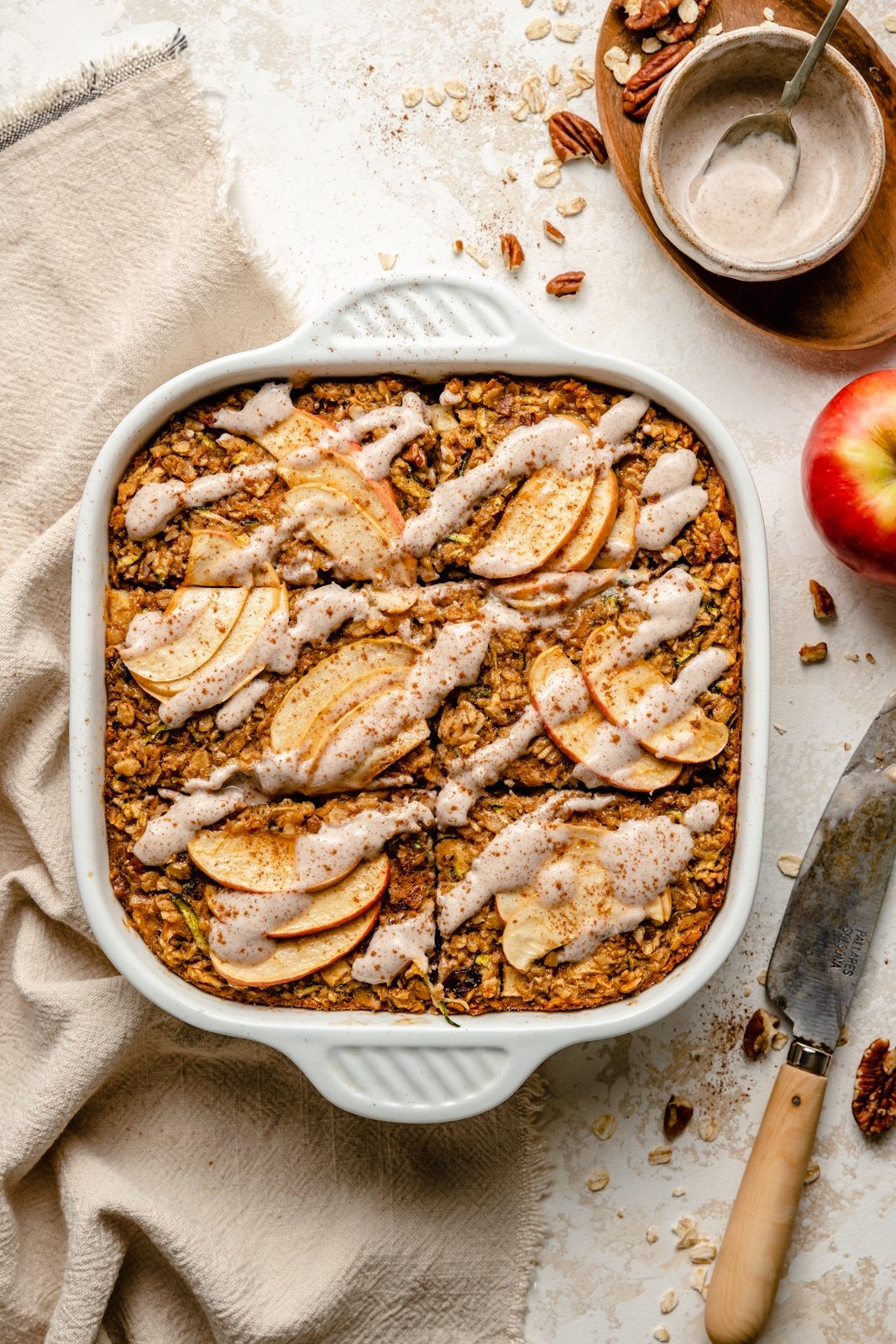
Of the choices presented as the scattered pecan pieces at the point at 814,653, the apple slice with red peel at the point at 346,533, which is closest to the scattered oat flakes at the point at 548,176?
the apple slice with red peel at the point at 346,533

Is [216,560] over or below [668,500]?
over

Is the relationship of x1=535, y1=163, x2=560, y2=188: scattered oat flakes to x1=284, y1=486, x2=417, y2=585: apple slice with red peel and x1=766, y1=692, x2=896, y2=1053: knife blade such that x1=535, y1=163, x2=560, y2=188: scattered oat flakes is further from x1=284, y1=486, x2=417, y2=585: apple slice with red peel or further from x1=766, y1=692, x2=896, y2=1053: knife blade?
x1=766, y1=692, x2=896, y2=1053: knife blade

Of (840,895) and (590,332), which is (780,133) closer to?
(590,332)

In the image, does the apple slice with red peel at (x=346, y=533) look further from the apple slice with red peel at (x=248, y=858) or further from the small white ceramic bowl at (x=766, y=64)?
the small white ceramic bowl at (x=766, y=64)

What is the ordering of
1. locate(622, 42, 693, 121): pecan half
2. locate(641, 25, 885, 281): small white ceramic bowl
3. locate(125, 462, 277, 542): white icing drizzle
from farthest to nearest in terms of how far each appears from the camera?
locate(622, 42, 693, 121): pecan half < locate(641, 25, 885, 281): small white ceramic bowl < locate(125, 462, 277, 542): white icing drizzle

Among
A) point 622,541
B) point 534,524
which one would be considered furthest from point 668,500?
point 534,524

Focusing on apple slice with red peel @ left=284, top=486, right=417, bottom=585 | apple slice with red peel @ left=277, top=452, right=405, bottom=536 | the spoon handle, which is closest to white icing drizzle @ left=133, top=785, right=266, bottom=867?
apple slice with red peel @ left=284, top=486, right=417, bottom=585
